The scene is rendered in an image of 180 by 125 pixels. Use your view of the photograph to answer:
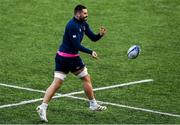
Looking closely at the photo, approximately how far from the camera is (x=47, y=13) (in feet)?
A: 78.4

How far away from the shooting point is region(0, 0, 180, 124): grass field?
1420 centimetres

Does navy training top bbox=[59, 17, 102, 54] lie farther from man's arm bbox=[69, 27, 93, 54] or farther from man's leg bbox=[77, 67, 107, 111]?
man's leg bbox=[77, 67, 107, 111]

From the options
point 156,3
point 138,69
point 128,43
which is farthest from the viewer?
point 156,3

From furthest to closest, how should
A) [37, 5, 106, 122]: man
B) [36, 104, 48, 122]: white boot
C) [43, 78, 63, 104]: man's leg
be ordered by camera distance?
[43, 78, 63, 104]: man's leg < [37, 5, 106, 122]: man < [36, 104, 48, 122]: white boot

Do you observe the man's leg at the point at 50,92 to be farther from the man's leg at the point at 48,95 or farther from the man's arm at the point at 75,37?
the man's arm at the point at 75,37

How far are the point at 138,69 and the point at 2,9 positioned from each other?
8.17 metres

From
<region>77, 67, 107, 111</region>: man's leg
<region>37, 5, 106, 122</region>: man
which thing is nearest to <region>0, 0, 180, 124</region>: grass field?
<region>77, 67, 107, 111</region>: man's leg

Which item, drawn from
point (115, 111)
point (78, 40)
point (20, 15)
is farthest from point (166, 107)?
point (20, 15)

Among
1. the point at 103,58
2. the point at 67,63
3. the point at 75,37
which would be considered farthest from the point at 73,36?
the point at 103,58

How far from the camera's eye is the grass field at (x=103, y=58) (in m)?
14.2

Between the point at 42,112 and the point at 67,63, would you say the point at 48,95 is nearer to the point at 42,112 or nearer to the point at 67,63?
the point at 42,112

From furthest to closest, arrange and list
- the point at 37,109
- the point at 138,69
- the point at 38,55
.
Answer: the point at 38,55
the point at 138,69
the point at 37,109

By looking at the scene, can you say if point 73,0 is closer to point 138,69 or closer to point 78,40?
point 138,69

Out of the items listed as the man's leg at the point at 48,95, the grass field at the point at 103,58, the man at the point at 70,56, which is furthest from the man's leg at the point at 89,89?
the man's leg at the point at 48,95
